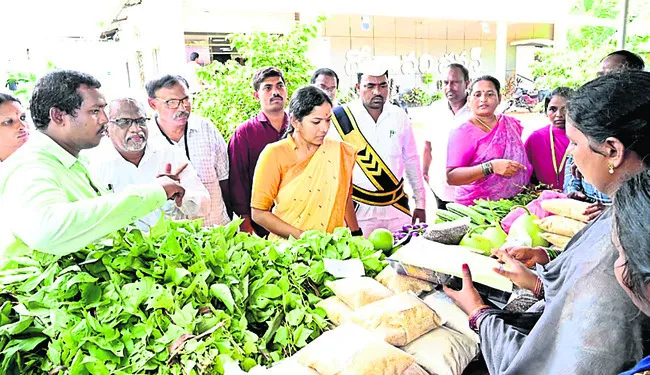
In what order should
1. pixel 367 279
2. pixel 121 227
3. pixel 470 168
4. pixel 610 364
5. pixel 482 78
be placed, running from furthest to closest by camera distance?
pixel 482 78 → pixel 470 168 → pixel 367 279 → pixel 121 227 → pixel 610 364

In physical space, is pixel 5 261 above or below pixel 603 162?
below

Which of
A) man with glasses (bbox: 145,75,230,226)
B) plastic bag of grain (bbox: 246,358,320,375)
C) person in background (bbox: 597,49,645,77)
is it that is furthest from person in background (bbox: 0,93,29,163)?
person in background (bbox: 597,49,645,77)

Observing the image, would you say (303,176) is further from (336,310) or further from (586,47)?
(586,47)

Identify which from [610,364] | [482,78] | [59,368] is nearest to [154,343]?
[59,368]

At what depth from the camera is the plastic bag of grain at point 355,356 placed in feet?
4.42

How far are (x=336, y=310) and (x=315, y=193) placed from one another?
1179mm

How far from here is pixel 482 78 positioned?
340 cm

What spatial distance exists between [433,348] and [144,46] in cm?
1064

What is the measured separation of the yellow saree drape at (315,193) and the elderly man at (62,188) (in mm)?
840

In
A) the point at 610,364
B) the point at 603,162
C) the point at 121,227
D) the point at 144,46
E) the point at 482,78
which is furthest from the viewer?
the point at 144,46

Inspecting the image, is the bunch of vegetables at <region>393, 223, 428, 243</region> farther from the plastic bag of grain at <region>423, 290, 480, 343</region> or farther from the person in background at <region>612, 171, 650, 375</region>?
the person in background at <region>612, 171, 650, 375</region>

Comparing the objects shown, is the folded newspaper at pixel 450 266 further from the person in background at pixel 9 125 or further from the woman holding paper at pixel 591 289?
the person in background at pixel 9 125

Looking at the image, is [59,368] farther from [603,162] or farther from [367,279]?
[603,162]

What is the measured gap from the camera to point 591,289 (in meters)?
1.12
